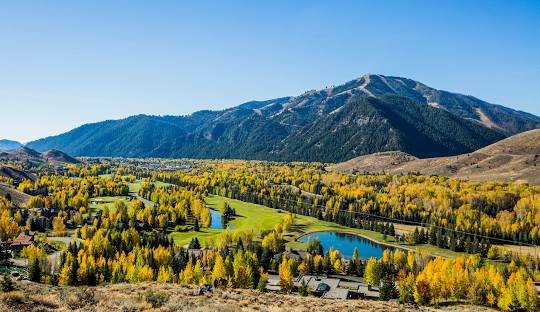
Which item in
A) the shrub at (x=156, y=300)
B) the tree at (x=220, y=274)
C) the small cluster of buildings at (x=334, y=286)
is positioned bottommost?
the small cluster of buildings at (x=334, y=286)

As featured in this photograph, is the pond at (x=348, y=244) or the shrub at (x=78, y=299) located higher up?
the shrub at (x=78, y=299)

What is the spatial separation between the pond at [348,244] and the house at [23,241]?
83924 millimetres

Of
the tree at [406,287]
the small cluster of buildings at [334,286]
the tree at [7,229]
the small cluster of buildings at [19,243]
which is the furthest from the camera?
the tree at [7,229]

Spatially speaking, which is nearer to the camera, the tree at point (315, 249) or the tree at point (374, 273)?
the tree at point (374, 273)

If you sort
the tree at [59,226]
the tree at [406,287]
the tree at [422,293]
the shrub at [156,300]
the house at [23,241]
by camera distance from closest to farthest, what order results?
the shrub at [156,300] < the tree at [406,287] < the tree at [422,293] < the house at [23,241] < the tree at [59,226]

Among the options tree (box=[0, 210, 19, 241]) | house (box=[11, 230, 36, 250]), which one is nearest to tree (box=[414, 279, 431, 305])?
house (box=[11, 230, 36, 250])

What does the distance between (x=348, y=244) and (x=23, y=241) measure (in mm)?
100990

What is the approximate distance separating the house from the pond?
83.9m

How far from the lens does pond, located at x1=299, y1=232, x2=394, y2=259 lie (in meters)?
144

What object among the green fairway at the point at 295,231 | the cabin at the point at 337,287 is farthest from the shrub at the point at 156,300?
the green fairway at the point at 295,231

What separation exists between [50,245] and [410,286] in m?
98.4

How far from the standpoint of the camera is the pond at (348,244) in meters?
144

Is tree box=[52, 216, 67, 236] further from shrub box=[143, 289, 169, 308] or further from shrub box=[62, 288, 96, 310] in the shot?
shrub box=[143, 289, 169, 308]

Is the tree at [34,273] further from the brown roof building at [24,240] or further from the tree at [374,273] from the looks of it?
the tree at [374,273]
